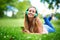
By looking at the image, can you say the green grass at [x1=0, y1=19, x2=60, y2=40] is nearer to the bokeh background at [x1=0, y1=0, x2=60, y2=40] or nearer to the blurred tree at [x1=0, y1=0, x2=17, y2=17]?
the bokeh background at [x1=0, y1=0, x2=60, y2=40]

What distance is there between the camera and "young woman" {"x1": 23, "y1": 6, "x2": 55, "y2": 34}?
2.47 meters

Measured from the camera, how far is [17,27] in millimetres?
2494

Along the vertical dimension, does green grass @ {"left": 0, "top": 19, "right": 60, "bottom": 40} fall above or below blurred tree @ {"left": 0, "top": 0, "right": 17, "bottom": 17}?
below

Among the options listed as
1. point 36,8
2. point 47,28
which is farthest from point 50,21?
point 36,8

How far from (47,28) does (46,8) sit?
0.31m

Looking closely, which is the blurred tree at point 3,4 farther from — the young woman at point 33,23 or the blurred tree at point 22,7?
the young woman at point 33,23

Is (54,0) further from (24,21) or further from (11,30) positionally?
(11,30)

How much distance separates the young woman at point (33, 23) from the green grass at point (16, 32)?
8 centimetres

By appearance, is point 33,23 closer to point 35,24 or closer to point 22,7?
point 35,24

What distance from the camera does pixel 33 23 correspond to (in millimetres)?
2500

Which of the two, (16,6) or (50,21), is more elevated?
(16,6)

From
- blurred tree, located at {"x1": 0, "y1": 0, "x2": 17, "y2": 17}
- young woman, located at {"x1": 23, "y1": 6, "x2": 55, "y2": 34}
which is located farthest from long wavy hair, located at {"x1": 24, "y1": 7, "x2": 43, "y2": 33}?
blurred tree, located at {"x1": 0, "y1": 0, "x2": 17, "y2": 17}

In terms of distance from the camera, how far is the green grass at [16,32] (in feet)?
7.82

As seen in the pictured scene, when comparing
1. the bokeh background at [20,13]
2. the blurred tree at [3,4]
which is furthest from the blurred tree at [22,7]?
the blurred tree at [3,4]
